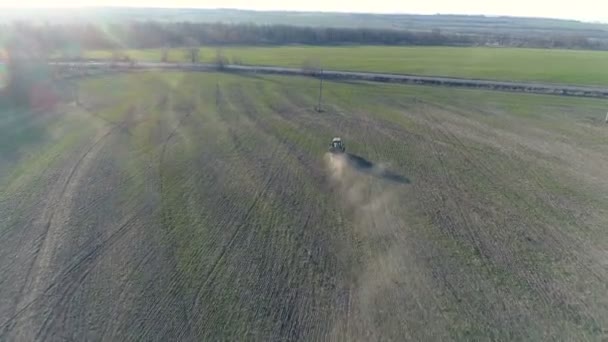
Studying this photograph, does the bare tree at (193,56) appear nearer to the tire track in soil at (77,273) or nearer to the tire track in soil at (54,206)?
the tire track in soil at (54,206)

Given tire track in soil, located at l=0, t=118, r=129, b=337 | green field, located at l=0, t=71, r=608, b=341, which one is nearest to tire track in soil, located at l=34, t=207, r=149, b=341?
green field, located at l=0, t=71, r=608, b=341

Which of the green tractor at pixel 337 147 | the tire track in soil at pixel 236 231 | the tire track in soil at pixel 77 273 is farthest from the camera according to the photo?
the green tractor at pixel 337 147

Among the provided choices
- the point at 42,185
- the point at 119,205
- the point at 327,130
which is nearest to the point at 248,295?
the point at 119,205

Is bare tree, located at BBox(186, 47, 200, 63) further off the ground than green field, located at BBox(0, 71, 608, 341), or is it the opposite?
bare tree, located at BBox(186, 47, 200, 63)

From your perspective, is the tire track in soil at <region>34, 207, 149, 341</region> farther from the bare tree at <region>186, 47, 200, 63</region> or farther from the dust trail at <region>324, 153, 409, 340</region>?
the bare tree at <region>186, 47, 200, 63</region>

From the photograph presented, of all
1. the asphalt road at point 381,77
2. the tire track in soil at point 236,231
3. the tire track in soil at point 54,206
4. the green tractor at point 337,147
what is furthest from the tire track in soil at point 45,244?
the asphalt road at point 381,77

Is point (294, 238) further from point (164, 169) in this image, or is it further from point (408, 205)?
point (164, 169)

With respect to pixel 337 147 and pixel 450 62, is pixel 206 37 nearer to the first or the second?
pixel 450 62
